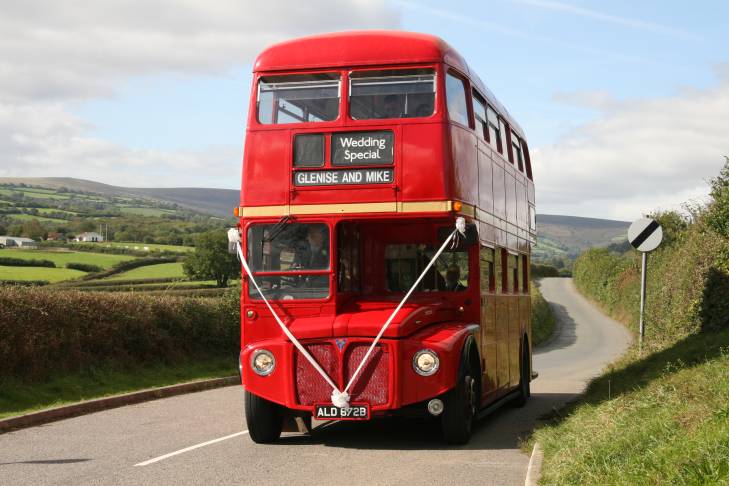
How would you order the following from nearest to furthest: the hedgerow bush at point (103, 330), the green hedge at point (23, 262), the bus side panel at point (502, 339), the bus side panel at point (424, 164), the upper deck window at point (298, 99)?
the bus side panel at point (424, 164), the upper deck window at point (298, 99), the bus side panel at point (502, 339), the hedgerow bush at point (103, 330), the green hedge at point (23, 262)

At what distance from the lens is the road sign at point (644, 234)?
18.2 meters

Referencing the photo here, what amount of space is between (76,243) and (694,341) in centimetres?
7081

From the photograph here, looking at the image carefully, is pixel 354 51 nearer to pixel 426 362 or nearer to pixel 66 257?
Result: pixel 426 362

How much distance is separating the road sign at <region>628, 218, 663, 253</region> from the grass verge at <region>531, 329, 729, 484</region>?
389cm

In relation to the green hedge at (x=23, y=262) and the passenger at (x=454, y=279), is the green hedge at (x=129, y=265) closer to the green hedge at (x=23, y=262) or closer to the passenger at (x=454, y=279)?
the green hedge at (x=23, y=262)

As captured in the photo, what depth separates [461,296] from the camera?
1300 cm

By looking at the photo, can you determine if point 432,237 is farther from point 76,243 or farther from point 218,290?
point 76,243

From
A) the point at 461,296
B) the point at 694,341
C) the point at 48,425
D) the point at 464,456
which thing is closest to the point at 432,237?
the point at 461,296

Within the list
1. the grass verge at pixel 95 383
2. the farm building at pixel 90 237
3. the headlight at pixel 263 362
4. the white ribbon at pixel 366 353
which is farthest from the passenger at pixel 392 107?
the farm building at pixel 90 237

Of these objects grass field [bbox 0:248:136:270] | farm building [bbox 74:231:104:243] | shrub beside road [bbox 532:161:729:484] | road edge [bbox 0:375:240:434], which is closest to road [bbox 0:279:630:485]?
road edge [bbox 0:375:240:434]

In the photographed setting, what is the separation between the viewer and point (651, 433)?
8.80m

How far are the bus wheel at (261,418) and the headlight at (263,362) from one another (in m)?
0.40

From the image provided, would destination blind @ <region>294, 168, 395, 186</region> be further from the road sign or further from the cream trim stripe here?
the road sign

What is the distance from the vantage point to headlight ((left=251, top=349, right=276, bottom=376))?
446 inches
